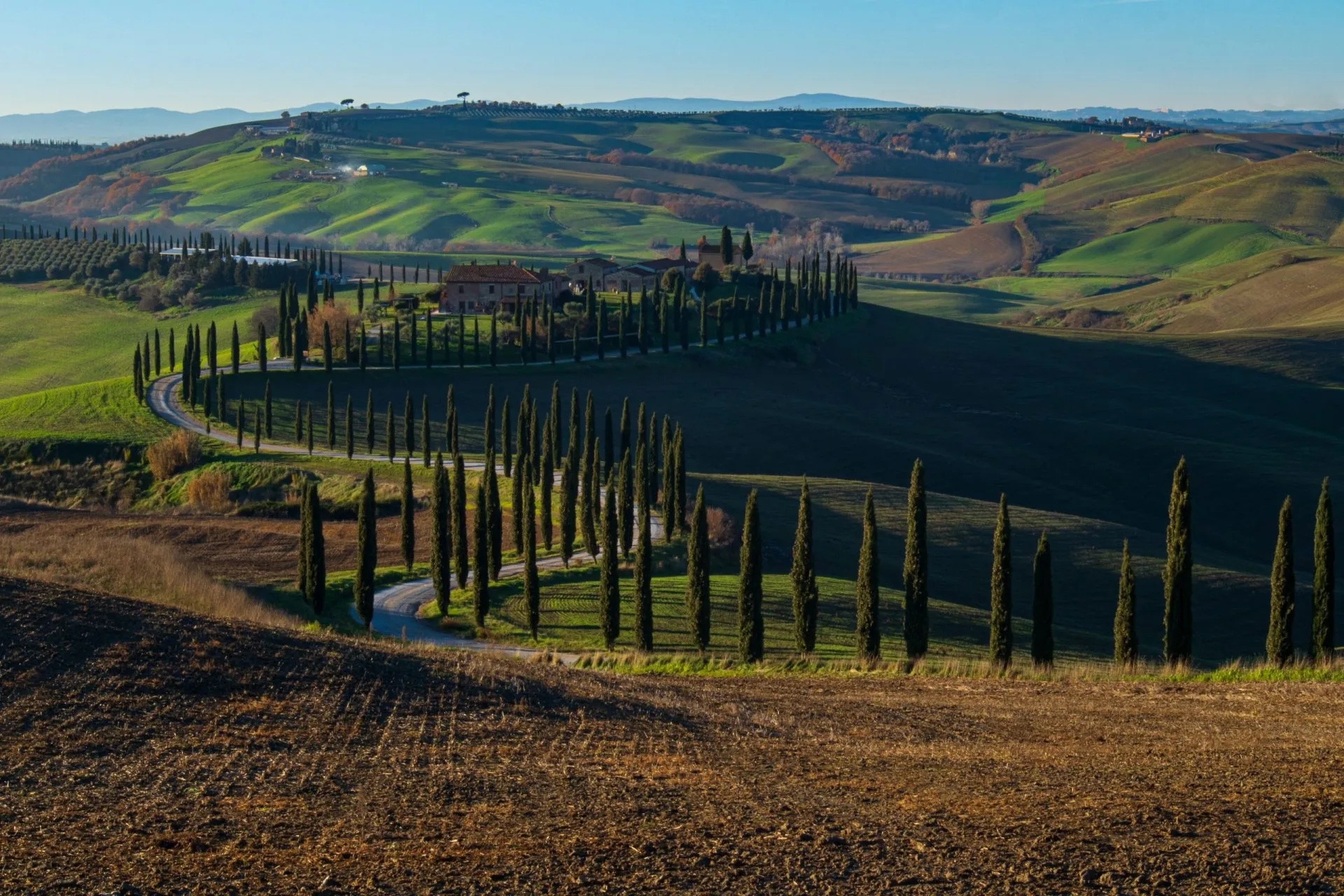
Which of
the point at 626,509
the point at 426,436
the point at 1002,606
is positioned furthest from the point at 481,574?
the point at 426,436

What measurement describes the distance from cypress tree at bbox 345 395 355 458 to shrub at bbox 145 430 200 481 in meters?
9.90

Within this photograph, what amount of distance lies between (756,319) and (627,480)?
79.8 m

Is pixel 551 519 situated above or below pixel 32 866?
below

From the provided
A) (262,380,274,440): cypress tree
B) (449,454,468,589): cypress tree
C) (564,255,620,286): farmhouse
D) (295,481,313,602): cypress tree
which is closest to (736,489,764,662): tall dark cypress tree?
(449,454,468,589): cypress tree

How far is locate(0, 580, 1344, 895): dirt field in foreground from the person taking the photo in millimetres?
21641

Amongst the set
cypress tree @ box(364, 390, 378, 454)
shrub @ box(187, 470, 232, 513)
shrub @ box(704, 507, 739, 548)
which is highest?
cypress tree @ box(364, 390, 378, 454)

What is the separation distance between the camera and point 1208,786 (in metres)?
26.3

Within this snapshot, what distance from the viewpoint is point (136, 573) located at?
54.0 meters

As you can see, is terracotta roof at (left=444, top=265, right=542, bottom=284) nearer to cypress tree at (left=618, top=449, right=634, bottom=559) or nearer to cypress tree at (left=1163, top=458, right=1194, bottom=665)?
cypress tree at (left=618, top=449, right=634, bottom=559)

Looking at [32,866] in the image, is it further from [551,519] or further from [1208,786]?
[551,519]

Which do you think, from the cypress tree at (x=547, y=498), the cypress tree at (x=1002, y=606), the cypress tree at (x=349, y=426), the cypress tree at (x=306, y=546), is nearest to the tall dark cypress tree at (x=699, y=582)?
the cypress tree at (x=1002, y=606)

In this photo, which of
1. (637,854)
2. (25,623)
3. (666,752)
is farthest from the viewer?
(25,623)

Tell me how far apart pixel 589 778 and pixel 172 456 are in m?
77.9

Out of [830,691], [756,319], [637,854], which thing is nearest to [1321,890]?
[637,854]
